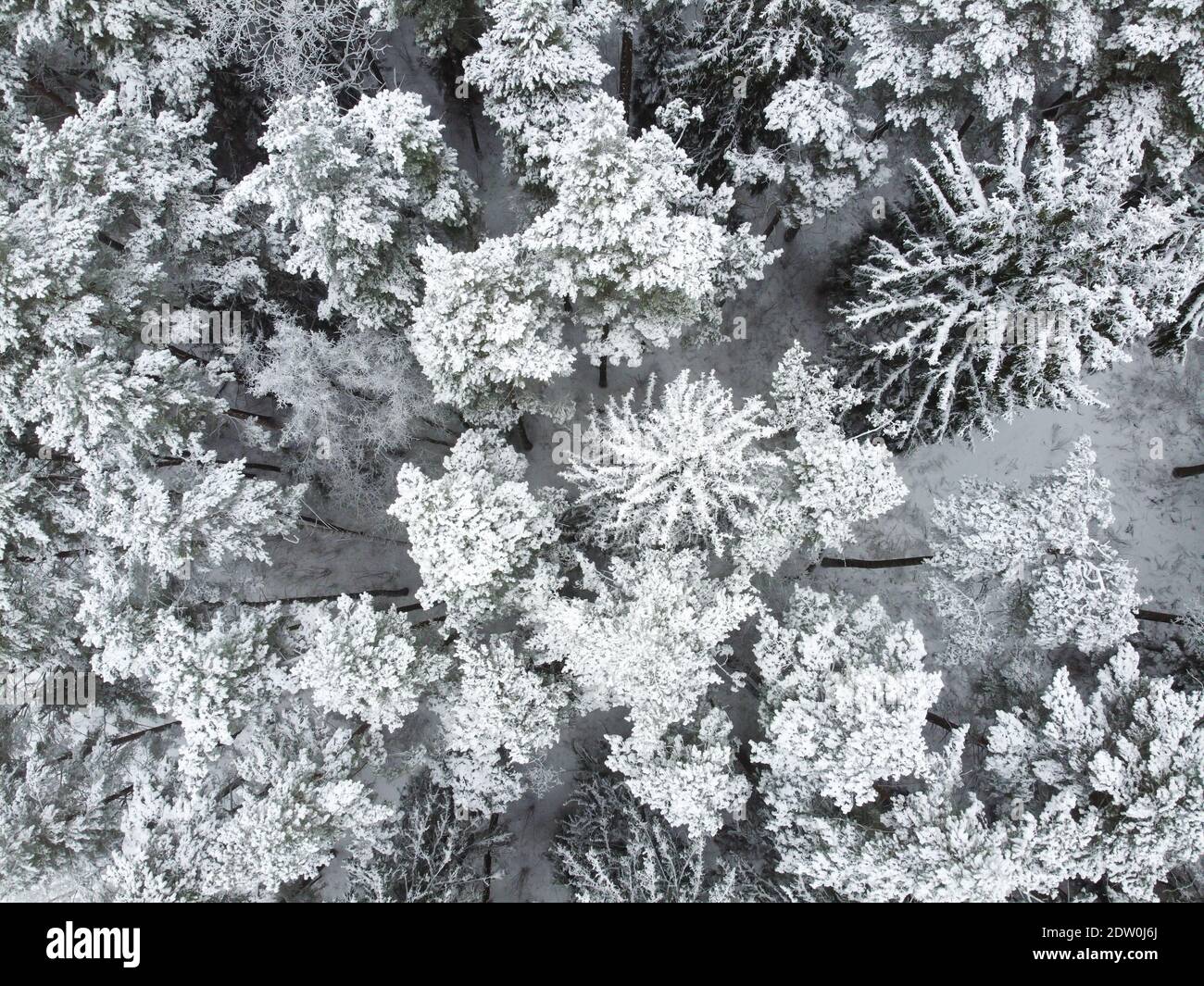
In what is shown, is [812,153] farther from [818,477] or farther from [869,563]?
[869,563]

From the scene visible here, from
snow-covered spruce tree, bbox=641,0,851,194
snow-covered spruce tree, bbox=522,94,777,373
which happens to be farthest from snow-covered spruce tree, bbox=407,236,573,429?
snow-covered spruce tree, bbox=641,0,851,194

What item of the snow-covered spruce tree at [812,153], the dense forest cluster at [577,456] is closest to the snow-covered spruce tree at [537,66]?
the dense forest cluster at [577,456]

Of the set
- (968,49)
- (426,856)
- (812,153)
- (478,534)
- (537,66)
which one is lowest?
(426,856)

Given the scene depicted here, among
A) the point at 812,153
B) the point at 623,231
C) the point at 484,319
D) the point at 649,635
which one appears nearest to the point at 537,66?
the point at 623,231
